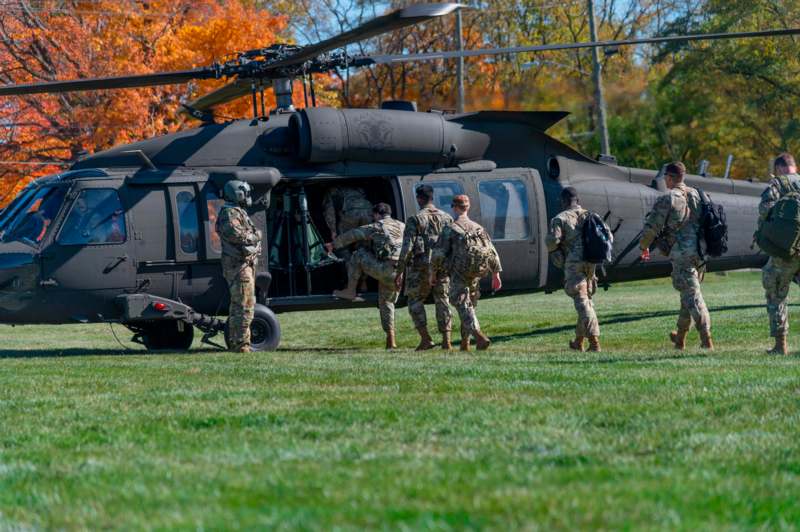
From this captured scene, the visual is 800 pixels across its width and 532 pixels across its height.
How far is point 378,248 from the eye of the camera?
15.4 meters

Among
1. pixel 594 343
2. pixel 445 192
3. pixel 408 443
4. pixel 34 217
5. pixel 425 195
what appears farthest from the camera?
pixel 445 192

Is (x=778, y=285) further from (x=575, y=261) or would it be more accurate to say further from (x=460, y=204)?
(x=460, y=204)

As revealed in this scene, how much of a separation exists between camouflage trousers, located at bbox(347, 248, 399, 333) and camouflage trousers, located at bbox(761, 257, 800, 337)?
4.69 m

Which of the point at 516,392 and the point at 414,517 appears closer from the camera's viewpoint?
the point at 414,517

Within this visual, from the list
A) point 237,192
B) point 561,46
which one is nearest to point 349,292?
point 237,192

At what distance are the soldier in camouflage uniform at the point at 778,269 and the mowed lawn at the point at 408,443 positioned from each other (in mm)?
632

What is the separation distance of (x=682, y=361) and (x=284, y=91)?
22.2ft

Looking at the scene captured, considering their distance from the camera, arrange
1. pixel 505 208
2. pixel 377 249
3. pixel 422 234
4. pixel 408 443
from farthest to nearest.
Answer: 1. pixel 505 208
2. pixel 377 249
3. pixel 422 234
4. pixel 408 443

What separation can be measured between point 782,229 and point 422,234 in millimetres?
4502

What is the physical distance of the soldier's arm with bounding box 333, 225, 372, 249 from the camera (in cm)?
1544

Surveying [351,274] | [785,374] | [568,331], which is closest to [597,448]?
[785,374]

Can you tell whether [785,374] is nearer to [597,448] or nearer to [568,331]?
[597,448]

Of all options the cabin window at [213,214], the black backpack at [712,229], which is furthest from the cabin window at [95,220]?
the black backpack at [712,229]

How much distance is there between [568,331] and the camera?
1872 centimetres
